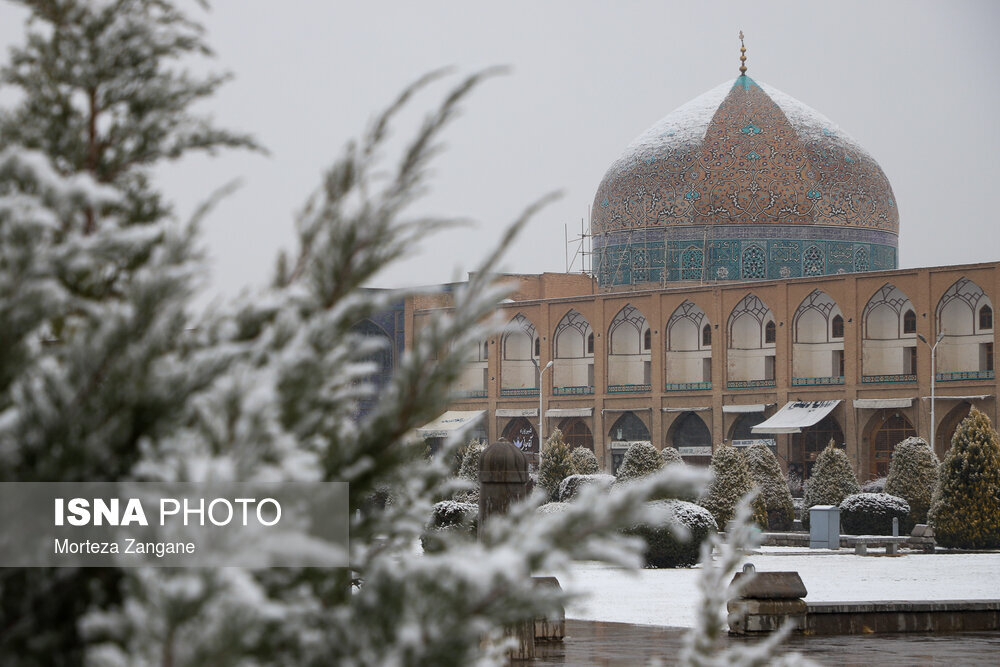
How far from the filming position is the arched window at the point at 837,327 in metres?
38.2

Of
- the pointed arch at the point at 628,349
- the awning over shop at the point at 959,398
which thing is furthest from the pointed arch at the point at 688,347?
the awning over shop at the point at 959,398

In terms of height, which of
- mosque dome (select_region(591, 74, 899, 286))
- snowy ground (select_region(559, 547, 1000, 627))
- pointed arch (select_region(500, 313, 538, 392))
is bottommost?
snowy ground (select_region(559, 547, 1000, 627))

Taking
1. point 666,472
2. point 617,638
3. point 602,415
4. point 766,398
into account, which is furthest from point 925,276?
point 666,472

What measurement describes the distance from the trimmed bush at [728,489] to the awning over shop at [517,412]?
17.3 metres

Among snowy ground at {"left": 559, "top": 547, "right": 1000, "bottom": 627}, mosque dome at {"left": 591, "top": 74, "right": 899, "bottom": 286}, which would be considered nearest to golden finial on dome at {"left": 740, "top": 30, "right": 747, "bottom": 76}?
mosque dome at {"left": 591, "top": 74, "right": 899, "bottom": 286}

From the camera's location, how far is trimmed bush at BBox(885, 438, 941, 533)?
87.2 feet

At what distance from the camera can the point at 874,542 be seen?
2373cm

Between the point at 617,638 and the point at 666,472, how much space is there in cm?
909

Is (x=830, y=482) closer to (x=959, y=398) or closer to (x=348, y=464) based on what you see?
(x=959, y=398)

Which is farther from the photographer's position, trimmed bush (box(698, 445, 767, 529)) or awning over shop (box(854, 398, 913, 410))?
awning over shop (box(854, 398, 913, 410))

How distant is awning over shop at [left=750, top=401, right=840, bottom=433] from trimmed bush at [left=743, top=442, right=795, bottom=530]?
26.1 feet

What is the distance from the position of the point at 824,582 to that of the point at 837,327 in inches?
901

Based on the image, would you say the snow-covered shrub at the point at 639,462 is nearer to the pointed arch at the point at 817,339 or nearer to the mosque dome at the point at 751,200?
the pointed arch at the point at 817,339

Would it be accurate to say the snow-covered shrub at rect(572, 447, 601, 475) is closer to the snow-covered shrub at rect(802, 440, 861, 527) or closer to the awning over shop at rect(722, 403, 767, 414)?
the snow-covered shrub at rect(802, 440, 861, 527)
